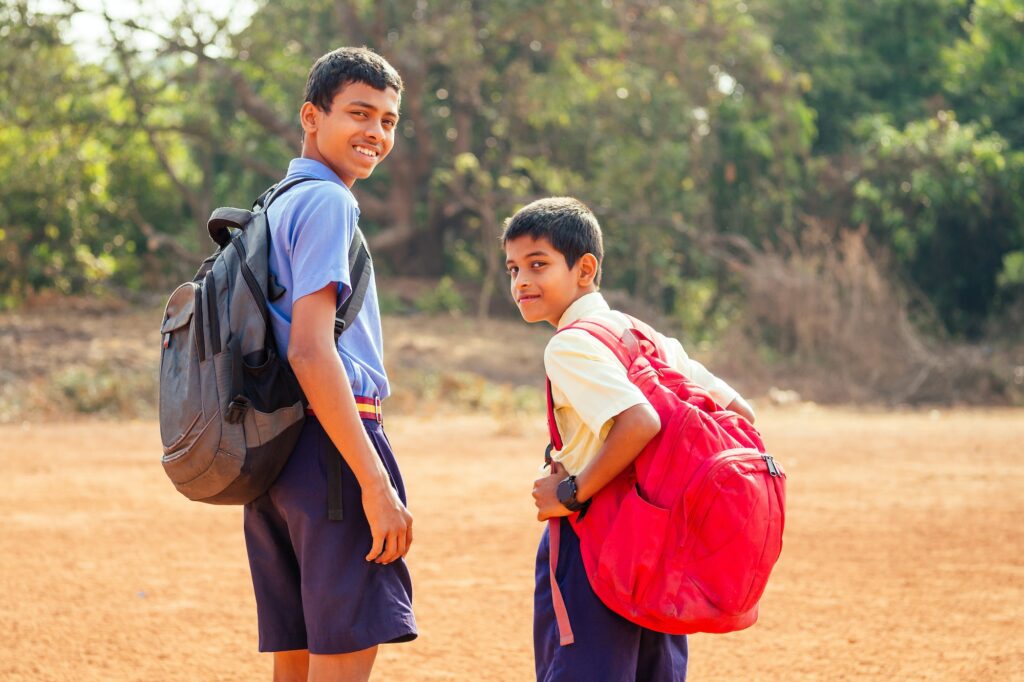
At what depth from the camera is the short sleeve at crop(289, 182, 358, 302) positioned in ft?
7.88

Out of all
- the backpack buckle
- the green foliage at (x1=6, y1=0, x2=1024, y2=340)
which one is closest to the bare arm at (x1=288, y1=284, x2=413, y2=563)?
the backpack buckle

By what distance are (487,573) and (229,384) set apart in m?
3.71

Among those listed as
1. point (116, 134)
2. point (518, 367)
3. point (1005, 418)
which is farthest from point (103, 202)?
point (1005, 418)

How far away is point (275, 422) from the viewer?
2.41 meters

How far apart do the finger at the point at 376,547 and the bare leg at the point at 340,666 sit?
0.19 meters

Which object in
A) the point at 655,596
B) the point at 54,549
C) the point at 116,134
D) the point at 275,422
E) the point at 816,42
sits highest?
the point at 816,42

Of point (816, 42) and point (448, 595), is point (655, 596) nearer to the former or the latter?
point (448, 595)

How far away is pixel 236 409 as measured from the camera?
7.73 ft

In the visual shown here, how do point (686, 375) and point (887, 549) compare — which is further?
point (887, 549)

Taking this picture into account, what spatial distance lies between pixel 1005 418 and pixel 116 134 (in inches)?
565

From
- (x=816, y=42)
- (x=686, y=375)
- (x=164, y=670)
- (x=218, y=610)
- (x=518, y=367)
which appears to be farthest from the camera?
(x=816, y=42)

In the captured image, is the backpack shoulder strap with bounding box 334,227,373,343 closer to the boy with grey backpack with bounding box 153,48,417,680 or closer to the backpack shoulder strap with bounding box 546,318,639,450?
the boy with grey backpack with bounding box 153,48,417,680

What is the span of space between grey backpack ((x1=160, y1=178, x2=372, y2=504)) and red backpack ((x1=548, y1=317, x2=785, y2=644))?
0.67 m

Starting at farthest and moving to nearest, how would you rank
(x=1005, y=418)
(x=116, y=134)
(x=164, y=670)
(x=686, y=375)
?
(x=116, y=134), (x=1005, y=418), (x=164, y=670), (x=686, y=375)
